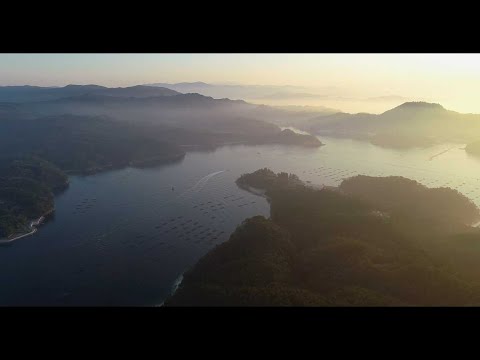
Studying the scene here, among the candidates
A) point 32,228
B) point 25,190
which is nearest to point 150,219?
point 32,228

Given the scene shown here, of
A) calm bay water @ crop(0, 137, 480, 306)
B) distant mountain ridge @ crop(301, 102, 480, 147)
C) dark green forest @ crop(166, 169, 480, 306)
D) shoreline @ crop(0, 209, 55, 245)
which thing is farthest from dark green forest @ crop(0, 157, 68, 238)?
distant mountain ridge @ crop(301, 102, 480, 147)

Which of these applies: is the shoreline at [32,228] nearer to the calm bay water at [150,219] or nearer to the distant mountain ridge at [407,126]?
the calm bay water at [150,219]

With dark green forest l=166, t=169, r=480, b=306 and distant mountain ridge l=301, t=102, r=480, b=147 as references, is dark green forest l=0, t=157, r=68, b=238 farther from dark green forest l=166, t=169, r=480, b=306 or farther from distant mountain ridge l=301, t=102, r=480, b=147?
distant mountain ridge l=301, t=102, r=480, b=147

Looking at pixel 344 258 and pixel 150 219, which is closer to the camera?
pixel 344 258

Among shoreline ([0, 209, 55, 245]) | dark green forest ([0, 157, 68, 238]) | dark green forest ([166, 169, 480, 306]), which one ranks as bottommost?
shoreline ([0, 209, 55, 245])

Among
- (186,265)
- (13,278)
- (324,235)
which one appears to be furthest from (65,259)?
(324,235)

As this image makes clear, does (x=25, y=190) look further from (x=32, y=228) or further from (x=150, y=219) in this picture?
(x=150, y=219)
